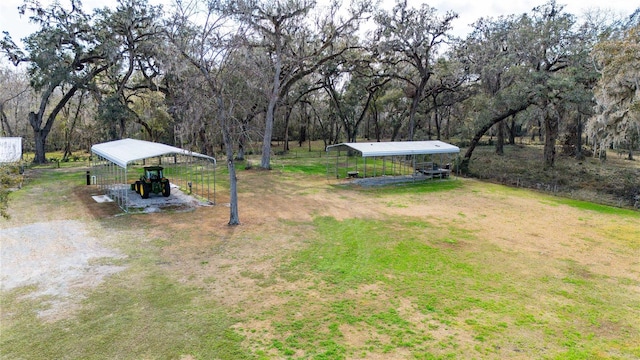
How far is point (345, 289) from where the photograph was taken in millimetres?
7887

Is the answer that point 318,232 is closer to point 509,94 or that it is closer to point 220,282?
point 220,282

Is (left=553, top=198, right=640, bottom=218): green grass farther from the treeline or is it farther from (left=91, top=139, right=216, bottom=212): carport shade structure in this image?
(left=91, top=139, right=216, bottom=212): carport shade structure

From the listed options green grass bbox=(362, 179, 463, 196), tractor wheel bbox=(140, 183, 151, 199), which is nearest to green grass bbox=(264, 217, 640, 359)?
green grass bbox=(362, 179, 463, 196)

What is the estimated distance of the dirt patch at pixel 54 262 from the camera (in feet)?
24.7

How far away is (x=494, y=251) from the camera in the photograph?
33.6 feet

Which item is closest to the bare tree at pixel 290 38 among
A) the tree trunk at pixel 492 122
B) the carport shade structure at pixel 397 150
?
the carport shade structure at pixel 397 150

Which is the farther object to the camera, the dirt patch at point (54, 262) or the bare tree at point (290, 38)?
the bare tree at point (290, 38)

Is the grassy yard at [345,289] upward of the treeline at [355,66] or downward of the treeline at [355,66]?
downward

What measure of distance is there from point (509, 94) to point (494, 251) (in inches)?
632

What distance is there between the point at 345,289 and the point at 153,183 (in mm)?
11506

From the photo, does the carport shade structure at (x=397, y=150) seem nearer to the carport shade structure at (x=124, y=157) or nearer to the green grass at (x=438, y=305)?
the carport shade structure at (x=124, y=157)

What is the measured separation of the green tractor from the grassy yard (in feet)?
6.29

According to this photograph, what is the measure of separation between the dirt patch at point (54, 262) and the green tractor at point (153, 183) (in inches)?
163

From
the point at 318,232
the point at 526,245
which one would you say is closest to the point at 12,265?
the point at 318,232
